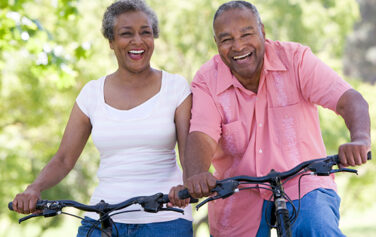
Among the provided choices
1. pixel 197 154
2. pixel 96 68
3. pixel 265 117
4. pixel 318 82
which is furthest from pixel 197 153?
pixel 96 68

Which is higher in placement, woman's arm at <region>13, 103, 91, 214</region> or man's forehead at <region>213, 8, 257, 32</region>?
man's forehead at <region>213, 8, 257, 32</region>

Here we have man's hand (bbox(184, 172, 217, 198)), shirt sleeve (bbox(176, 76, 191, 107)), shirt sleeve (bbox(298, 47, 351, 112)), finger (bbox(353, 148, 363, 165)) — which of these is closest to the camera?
finger (bbox(353, 148, 363, 165))

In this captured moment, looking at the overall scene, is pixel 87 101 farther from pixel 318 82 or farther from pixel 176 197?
pixel 318 82

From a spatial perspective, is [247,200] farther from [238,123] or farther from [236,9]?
[236,9]

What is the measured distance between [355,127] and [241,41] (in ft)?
2.82

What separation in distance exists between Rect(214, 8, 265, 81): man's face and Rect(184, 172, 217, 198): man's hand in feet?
3.00

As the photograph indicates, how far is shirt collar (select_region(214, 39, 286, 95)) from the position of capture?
3.81m

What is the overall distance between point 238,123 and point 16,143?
277 inches

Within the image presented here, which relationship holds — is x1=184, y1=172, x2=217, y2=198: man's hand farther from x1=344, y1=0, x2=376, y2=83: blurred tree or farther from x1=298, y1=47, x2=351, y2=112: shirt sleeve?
x1=344, y1=0, x2=376, y2=83: blurred tree

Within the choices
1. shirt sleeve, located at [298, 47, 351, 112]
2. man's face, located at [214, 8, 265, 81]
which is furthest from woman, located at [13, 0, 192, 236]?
shirt sleeve, located at [298, 47, 351, 112]

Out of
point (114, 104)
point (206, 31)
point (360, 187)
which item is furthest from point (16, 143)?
point (114, 104)

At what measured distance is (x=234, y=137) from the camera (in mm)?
3781

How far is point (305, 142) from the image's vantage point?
3.70 metres

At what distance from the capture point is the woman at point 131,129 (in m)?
3.68
